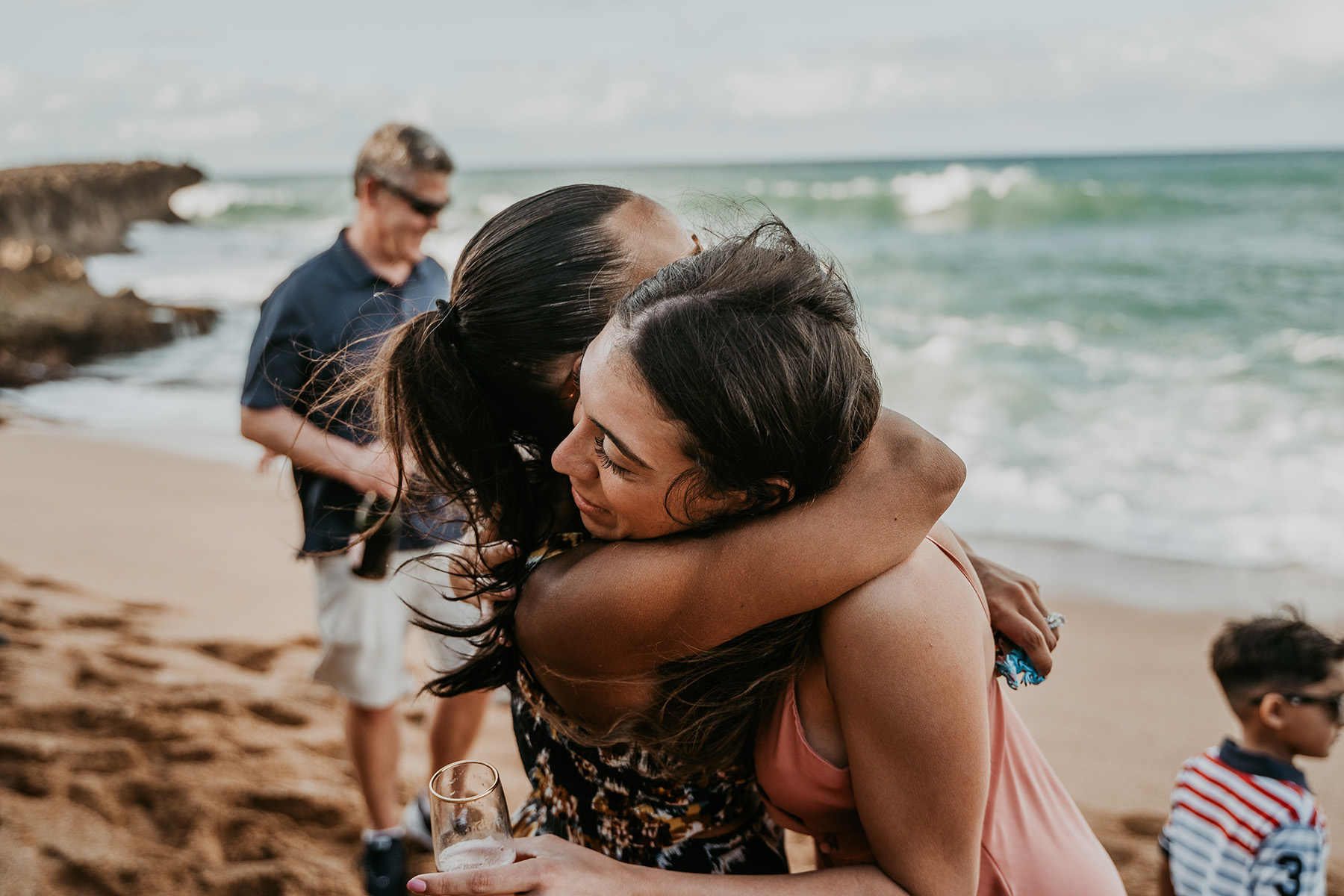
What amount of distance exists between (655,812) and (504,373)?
777mm

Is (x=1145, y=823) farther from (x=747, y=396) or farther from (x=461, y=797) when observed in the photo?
(x=747, y=396)

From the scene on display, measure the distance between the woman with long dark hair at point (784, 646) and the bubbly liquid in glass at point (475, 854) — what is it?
0.05 m

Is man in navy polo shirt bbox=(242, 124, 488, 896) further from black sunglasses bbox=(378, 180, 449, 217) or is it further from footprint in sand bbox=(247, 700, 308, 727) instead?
footprint in sand bbox=(247, 700, 308, 727)

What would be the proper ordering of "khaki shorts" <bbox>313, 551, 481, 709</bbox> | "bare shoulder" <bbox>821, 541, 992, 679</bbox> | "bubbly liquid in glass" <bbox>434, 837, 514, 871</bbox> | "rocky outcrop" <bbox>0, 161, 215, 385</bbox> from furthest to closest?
"rocky outcrop" <bbox>0, 161, 215, 385</bbox>, "khaki shorts" <bbox>313, 551, 481, 709</bbox>, "bubbly liquid in glass" <bbox>434, 837, 514, 871</bbox>, "bare shoulder" <bbox>821, 541, 992, 679</bbox>

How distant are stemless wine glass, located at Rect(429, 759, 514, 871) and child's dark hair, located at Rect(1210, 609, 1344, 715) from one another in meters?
2.50

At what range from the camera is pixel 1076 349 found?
1248 cm

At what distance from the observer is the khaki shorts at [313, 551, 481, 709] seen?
11.3ft

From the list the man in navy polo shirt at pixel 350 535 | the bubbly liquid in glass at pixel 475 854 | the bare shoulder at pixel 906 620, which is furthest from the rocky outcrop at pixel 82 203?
the bare shoulder at pixel 906 620

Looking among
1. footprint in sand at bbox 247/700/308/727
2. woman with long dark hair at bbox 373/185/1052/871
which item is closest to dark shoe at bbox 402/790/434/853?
footprint in sand at bbox 247/700/308/727

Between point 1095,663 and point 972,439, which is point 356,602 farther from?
point 972,439

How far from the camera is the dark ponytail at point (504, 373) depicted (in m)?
1.63

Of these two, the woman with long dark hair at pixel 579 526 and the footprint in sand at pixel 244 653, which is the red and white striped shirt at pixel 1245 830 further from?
the footprint in sand at pixel 244 653

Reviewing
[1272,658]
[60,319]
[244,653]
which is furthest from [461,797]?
[60,319]

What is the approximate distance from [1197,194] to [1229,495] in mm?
23775
